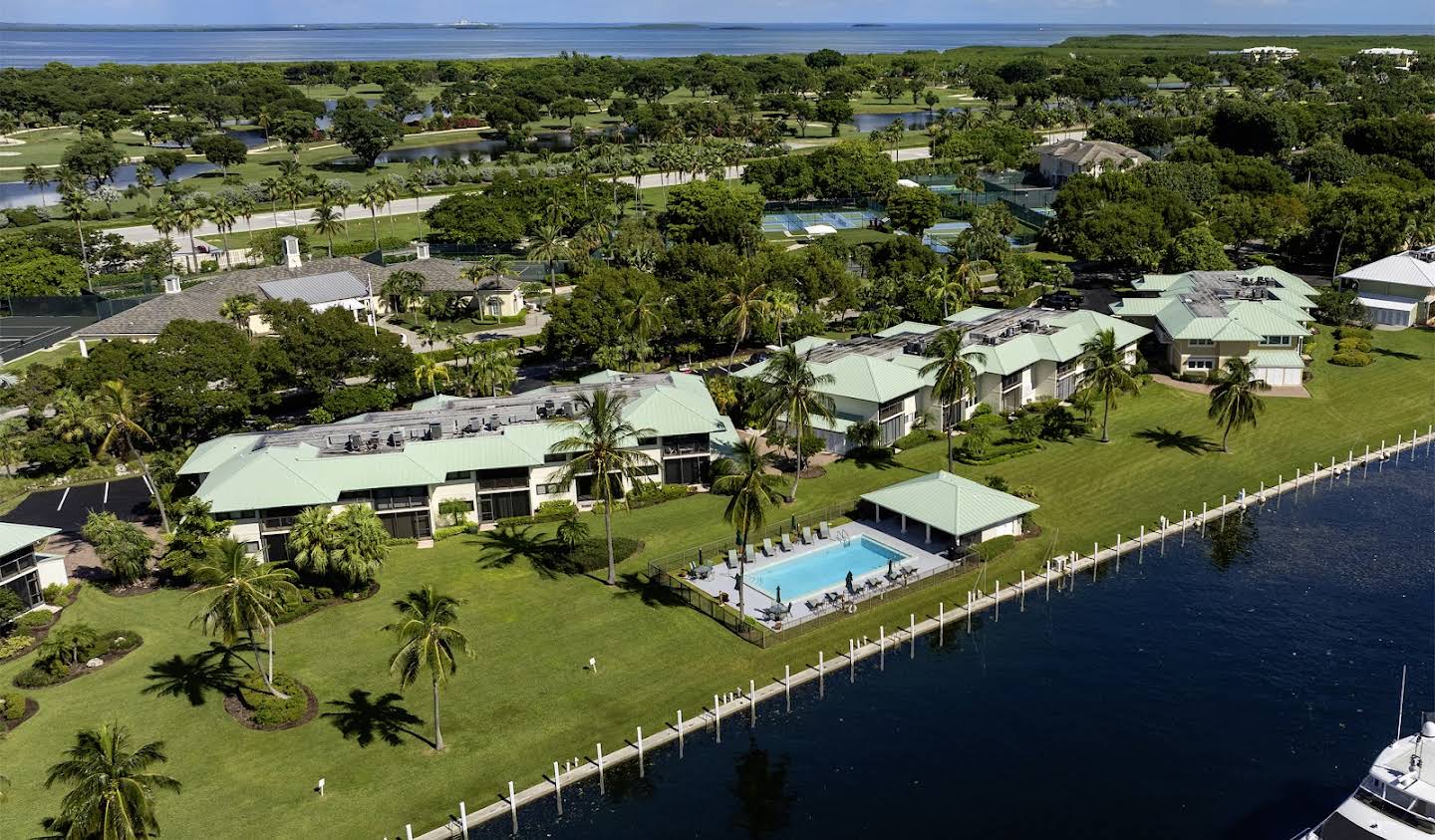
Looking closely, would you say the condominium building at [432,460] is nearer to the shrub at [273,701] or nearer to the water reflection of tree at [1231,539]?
the shrub at [273,701]

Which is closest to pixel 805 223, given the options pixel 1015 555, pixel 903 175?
pixel 903 175

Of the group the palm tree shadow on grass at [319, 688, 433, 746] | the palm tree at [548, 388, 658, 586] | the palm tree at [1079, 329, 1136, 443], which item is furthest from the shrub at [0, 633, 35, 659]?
the palm tree at [1079, 329, 1136, 443]

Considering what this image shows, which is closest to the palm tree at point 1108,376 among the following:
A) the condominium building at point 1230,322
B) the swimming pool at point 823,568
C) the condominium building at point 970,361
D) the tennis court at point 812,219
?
the condominium building at point 970,361

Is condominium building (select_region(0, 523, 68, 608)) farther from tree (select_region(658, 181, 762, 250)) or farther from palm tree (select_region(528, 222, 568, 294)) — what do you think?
tree (select_region(658, 181, 762, 250))

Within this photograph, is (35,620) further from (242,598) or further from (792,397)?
(792,397)

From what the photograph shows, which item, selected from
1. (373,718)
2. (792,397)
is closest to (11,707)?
(373,718)

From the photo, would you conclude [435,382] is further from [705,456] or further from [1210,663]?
[1210,663]
